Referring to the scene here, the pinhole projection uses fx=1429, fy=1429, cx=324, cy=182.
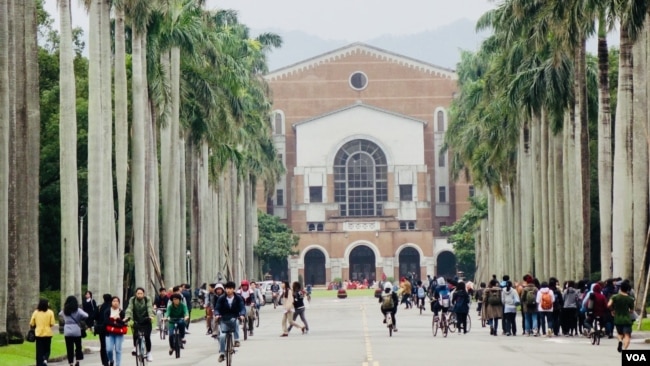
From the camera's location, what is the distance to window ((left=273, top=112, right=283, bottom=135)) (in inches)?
5138

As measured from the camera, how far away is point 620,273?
1626 inches

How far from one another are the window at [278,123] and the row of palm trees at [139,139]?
1676 inches

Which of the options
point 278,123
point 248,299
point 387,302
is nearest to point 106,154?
point 248,299

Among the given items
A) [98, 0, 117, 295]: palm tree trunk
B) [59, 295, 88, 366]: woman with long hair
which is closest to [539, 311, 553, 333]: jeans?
[98, 0, 117, 295]: palm tree trunk

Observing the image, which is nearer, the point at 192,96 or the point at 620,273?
the point at 620,273

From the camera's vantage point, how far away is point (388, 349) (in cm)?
3064

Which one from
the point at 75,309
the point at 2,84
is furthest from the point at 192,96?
the point at 75,309

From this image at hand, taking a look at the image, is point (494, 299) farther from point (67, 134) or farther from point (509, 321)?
point (67, 134)

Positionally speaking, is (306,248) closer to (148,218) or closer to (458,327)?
(148,218)

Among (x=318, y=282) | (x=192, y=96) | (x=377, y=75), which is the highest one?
(x=377, y=75)

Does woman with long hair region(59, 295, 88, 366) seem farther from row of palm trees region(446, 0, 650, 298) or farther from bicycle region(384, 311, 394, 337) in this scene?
row of palm trees region(446, 0, 650, 298)

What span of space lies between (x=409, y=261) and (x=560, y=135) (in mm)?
69241

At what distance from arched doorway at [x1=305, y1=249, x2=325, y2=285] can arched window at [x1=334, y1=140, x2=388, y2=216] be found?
4574mm

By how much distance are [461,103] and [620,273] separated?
1886 inches
